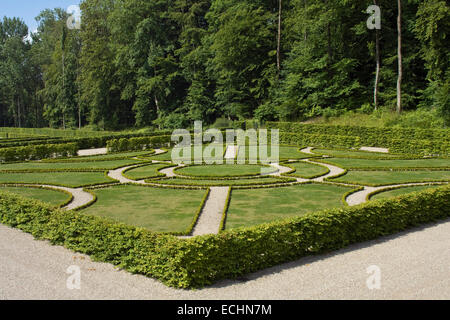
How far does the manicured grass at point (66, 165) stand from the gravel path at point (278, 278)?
13739mm

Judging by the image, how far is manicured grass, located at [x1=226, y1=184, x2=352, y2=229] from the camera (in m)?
13.3

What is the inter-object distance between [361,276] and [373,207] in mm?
3414

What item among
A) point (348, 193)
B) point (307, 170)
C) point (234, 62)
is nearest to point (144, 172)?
point (307, 170)

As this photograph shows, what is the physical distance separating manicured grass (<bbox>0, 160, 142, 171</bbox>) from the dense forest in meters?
23.9

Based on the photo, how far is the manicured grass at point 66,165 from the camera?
941 inches

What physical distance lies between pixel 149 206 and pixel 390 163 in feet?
52.0

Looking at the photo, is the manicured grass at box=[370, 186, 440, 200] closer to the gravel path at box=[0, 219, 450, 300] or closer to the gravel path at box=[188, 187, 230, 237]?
the gravel path at box=[0, 219, 450, 300]

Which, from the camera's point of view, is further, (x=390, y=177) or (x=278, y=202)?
(x=390, y=177)

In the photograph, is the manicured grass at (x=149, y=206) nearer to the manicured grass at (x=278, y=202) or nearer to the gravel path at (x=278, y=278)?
the manicured grass at (x=278, y=202)

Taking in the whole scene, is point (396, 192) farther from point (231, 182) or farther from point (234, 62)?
point (234, 62)

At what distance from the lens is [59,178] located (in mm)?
20719

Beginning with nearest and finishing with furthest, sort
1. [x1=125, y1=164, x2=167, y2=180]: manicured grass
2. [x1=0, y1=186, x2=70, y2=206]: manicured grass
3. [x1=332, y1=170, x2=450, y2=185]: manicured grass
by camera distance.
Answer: [x1=0, y1=186, x2=70, y2=206]: manicured grass → [x1=332, y1=170, x2=450, y2=185]: manicured grass → [x1=125, y1=164, x2=167, y2=180]: manicured grass

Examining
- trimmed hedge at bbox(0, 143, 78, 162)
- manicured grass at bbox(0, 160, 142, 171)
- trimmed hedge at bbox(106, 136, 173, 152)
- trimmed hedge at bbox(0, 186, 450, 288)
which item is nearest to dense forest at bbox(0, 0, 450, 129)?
trimmed hedge at bbox(106, 136, 173, 152)
